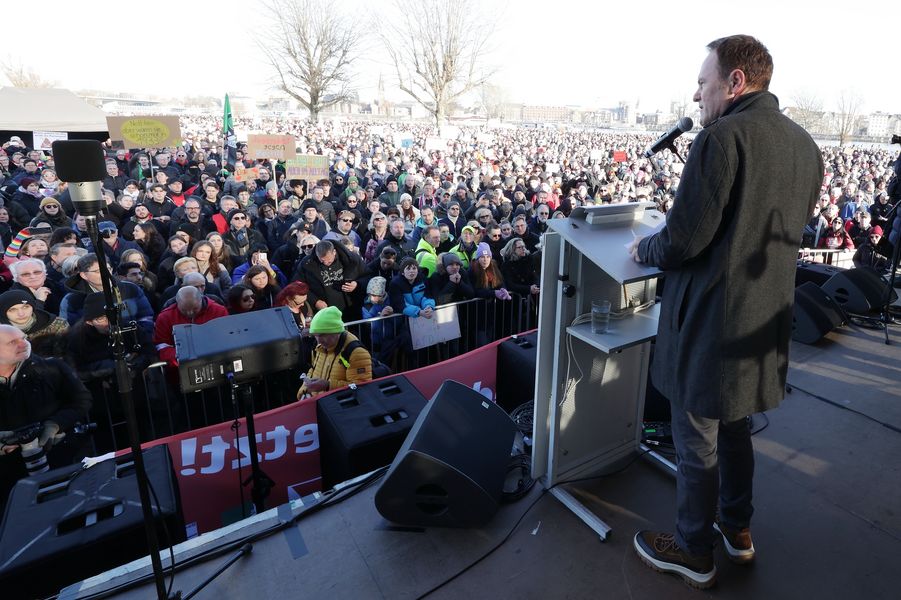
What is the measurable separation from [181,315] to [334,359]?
1565 millimetres

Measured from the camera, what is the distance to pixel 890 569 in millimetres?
2215

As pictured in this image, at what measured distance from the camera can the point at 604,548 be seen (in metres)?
2.34

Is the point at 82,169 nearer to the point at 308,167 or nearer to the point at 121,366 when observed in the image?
the point at 121,366

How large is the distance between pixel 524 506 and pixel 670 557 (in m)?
0.69

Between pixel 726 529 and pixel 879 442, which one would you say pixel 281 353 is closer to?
pixel 726 529

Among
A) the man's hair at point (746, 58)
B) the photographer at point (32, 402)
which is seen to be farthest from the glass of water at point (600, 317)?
the photographer at point (32, 402)

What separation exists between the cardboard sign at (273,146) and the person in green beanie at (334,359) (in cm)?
852

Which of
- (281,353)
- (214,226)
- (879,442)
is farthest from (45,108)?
(879,442)

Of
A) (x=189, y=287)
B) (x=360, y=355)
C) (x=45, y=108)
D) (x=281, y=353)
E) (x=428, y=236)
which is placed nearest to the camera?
(x=281, y=353)

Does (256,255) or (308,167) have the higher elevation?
(308,167)

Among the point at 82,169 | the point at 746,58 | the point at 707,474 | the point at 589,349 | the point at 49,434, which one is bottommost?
the point at 49,434

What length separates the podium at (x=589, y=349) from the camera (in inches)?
93.4

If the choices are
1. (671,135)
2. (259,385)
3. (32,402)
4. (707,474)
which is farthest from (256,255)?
(707,474)

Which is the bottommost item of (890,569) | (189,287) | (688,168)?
(890,569)
